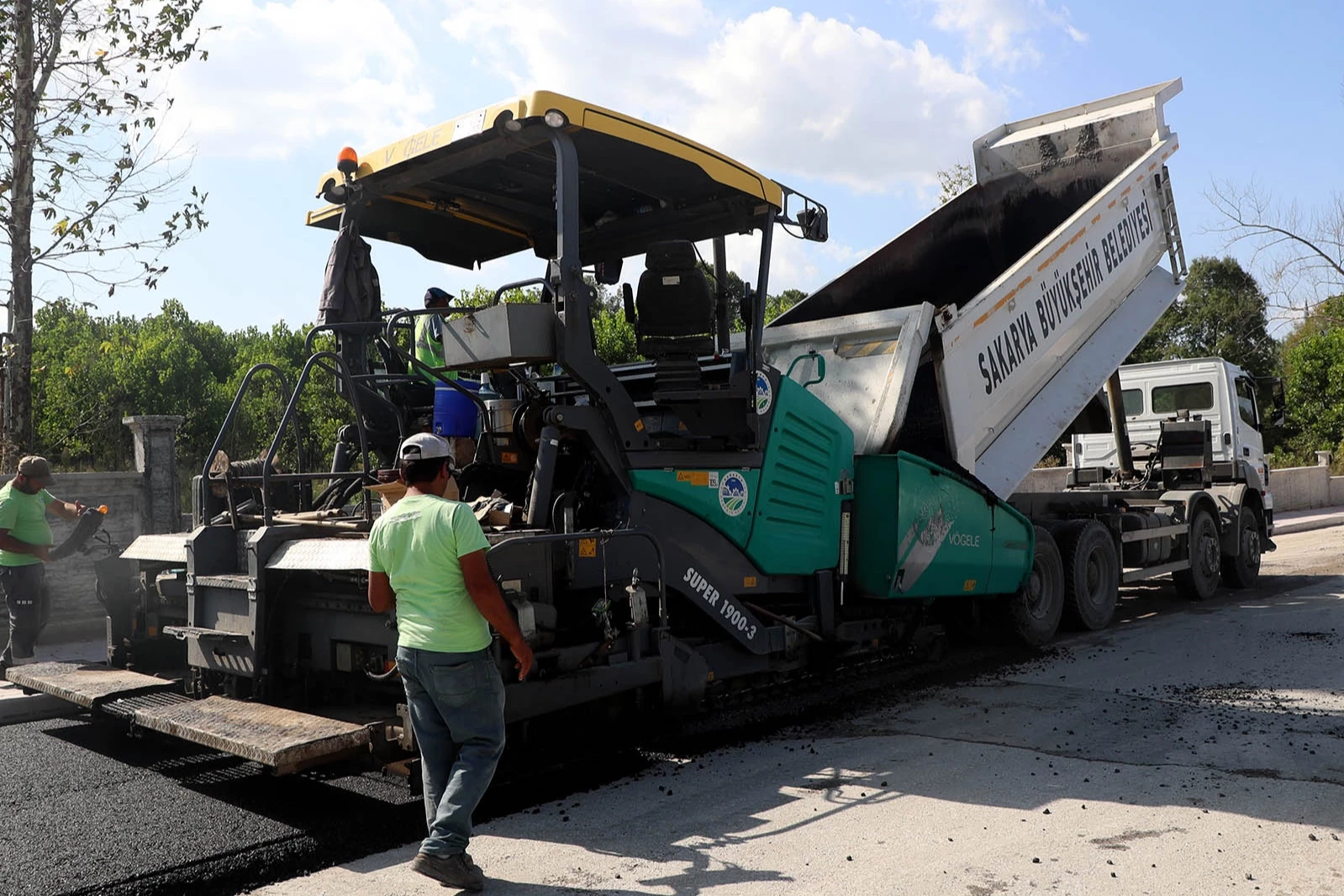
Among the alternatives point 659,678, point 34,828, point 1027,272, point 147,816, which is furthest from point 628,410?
point 1027,272

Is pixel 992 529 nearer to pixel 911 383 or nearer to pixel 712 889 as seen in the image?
pixel 911 383

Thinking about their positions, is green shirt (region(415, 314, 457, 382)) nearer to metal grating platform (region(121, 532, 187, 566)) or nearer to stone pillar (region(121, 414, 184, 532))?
metal grating platform (region(121, 532, 187, 566))

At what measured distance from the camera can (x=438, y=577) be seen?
11.7 feet

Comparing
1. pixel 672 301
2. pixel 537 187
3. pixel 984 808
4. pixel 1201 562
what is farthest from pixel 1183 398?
pixel 984 808


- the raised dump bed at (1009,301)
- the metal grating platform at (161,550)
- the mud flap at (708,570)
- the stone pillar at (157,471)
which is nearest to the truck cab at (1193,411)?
the raised dump bed at (1009,301)

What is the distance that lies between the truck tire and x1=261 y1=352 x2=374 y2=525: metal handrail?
18.5 ft

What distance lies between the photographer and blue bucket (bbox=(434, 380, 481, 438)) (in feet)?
18.2

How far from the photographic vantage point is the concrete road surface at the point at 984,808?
3570mm

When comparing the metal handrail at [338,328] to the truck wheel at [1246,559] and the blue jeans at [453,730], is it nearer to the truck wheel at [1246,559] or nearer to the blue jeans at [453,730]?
the blue jeans at [453,730]

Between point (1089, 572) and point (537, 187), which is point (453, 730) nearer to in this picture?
point (537, 187)

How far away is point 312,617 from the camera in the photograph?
4.95m

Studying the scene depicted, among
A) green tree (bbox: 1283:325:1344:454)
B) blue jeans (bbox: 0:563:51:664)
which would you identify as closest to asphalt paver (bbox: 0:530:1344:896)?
blue jeans (bbox: 0:563:51:664)

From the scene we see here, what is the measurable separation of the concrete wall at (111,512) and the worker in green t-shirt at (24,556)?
1640 mm

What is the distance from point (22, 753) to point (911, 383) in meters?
5.34
